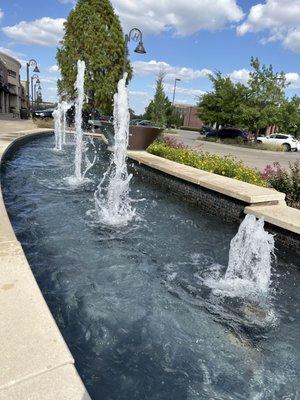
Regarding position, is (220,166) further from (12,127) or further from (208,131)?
(208,131)

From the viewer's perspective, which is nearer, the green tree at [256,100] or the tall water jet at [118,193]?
the tall water jet at [118,193]

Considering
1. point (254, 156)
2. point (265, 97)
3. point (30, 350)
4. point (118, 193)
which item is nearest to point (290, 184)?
point (118, 193)

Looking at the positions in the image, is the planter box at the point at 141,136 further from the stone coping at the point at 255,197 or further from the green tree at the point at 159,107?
the green tree at the point at 159,107

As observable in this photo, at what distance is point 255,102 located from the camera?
101 ft

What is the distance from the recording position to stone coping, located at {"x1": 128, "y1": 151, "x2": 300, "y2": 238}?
6.06 metres

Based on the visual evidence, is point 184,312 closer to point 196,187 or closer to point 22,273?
point 22,273

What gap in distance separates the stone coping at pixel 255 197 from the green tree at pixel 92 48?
22.9 meters

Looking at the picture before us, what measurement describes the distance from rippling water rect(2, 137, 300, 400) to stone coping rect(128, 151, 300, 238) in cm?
59

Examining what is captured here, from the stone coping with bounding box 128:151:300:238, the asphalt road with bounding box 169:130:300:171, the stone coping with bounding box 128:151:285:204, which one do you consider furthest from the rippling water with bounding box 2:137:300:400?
the asphalt road with bounding box 169:130:300:171

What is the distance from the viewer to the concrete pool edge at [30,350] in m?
1.86

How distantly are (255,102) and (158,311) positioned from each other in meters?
30.1

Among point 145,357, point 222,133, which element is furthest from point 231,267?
point 222,133

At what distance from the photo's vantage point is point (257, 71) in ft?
98.8

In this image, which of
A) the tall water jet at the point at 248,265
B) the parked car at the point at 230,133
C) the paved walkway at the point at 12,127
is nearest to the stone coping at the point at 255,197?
the tall water jet at the point at 248,265
